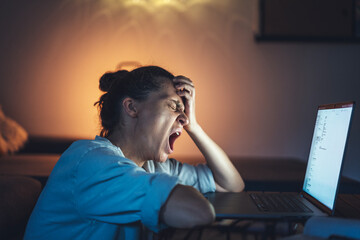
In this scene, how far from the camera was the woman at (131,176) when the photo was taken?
0.60 m

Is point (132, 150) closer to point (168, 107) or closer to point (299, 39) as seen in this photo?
point (168, 107)

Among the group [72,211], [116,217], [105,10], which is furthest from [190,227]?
[105,10]

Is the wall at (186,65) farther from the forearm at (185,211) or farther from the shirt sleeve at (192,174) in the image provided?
the forearm at (185,211)

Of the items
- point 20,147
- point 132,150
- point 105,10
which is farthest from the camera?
point 105,10

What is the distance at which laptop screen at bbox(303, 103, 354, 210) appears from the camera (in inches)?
30.3

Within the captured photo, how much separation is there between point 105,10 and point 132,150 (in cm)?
184

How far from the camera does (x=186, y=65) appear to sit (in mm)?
2422

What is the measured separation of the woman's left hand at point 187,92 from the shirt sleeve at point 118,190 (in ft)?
1.50

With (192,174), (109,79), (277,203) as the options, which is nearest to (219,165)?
(192,174)

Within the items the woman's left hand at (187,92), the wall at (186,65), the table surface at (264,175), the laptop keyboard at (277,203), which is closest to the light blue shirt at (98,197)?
the laptop keyboard at (277,203)

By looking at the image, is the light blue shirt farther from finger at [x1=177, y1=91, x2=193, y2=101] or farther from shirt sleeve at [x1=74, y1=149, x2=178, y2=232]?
finger at [x1=177, y1=91, x2=193, y2=101]

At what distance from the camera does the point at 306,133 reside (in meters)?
2.46

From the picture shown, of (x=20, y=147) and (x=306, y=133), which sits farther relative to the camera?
(x=306, y=133)

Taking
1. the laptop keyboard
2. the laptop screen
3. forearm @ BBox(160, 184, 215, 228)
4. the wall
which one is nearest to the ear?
forearm @ BBox(160, 184, 215, 228)
